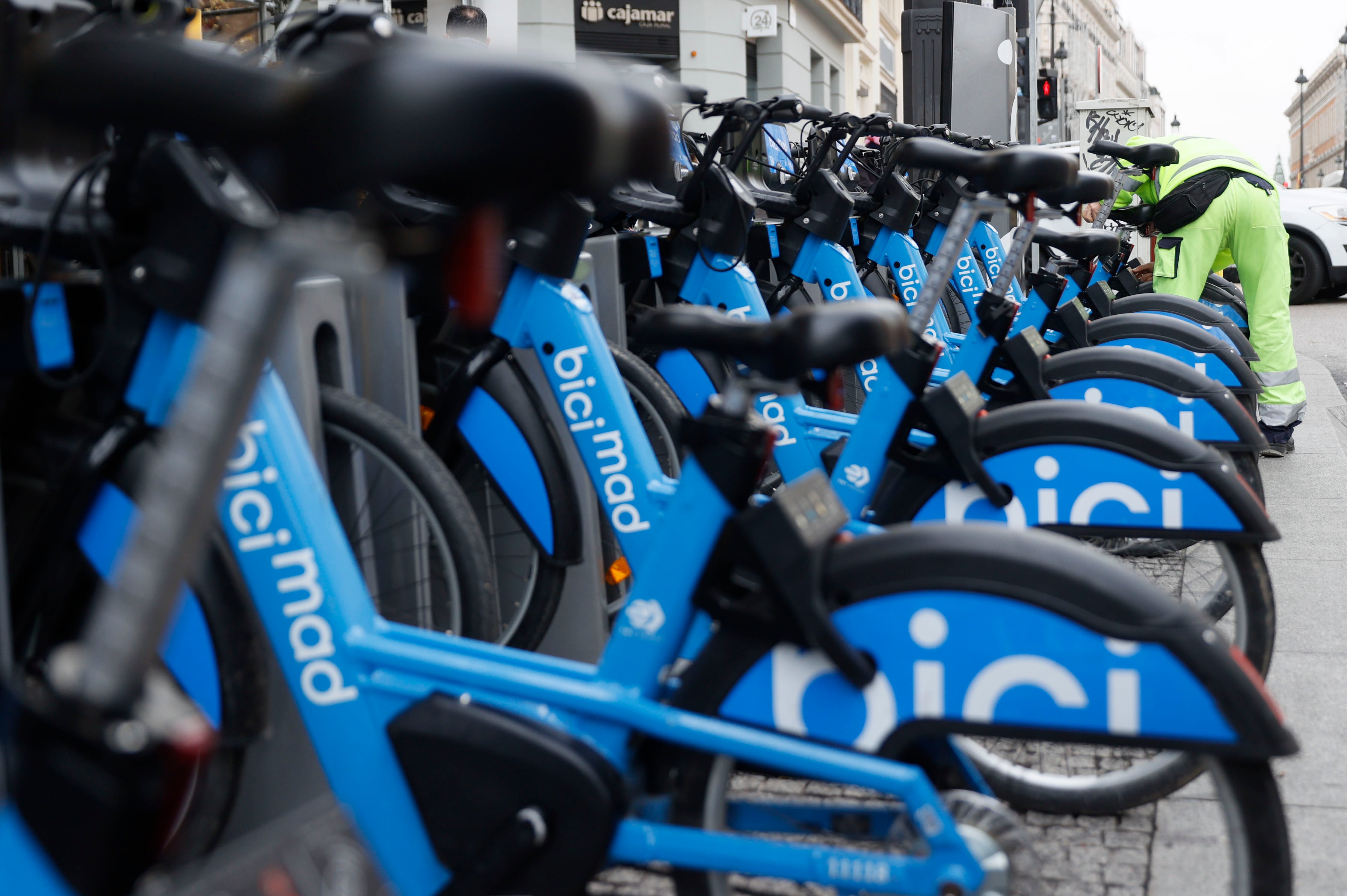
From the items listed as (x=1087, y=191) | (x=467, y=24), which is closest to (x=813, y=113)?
(x=1087, y=191)

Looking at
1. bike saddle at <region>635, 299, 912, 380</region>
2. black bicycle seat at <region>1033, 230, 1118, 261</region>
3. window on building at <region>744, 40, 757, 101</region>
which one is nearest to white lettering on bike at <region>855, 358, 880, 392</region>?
black bicycle seat at <region>1033, 230, 1118, 261</region>

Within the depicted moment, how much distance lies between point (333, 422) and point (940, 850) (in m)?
1.42

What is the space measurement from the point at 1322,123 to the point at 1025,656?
13909 centimetres

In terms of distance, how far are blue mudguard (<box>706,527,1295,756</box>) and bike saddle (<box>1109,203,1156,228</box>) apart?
499 centimetres

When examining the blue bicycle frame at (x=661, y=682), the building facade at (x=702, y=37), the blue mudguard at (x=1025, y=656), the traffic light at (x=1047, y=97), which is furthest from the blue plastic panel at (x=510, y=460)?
the traffic light at (x=1047, y=97)

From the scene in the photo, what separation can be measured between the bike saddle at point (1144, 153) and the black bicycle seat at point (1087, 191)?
1846 mm

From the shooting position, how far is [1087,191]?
12.5ft

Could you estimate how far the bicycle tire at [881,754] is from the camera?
168cm

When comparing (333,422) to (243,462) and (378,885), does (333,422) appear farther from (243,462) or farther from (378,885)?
(378,885)

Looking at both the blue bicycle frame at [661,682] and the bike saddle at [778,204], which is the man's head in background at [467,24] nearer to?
the bike saddle at [778,204]

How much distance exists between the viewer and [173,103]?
3.48ft

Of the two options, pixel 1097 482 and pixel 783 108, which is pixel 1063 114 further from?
pixel 1097 482

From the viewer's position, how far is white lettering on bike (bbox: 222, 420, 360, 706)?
1.83 metres

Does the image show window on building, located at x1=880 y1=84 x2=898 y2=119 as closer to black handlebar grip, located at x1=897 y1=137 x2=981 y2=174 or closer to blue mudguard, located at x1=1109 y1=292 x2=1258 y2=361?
blue mudguard, located at x1=1109 y1=292 x2=1258 y2=361
